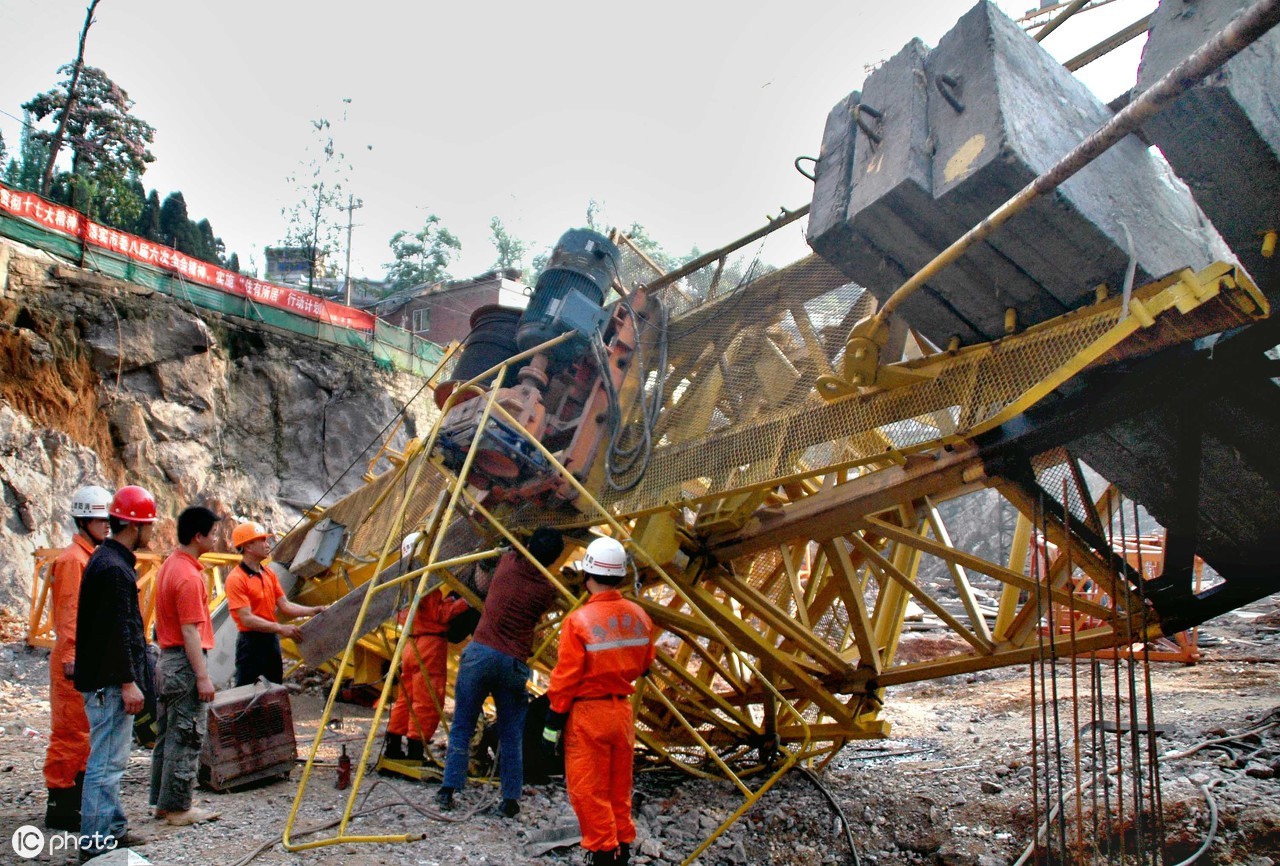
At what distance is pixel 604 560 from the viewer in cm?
411

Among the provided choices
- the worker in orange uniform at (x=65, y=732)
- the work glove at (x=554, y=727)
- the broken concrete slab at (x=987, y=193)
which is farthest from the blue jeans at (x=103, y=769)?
the broken concrete slab at (x=987, y=193)

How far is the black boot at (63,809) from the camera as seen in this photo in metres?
3.96

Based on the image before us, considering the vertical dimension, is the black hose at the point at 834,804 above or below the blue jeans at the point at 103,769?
below

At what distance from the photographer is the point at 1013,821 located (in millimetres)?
4938

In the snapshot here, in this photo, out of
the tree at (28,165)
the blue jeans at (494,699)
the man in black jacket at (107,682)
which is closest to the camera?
the man in black jacket at (107,682)

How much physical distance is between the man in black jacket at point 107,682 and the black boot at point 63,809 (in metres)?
0.35

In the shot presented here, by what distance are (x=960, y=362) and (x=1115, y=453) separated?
89 cm

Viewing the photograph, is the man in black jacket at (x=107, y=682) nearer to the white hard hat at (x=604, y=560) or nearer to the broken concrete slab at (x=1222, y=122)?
the white hard hat at (x=604, y=560)

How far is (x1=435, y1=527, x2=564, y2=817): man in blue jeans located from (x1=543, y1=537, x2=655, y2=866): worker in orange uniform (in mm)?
912

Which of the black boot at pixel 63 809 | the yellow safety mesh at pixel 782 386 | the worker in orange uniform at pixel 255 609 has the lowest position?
the black boot at pixel 63 809

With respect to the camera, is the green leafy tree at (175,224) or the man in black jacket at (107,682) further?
the green leafy tree at (175,224)

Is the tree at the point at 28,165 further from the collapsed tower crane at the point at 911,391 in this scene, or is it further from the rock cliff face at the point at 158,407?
the collapsed tower crane at the point at 911,391

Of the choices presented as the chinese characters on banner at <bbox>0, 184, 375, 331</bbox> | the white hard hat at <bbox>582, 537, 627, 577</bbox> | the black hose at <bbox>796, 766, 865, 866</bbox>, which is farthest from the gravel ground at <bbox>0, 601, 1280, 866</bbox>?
the chinese characters on banner at <bbox>0, 184, 375, 331</bbox>

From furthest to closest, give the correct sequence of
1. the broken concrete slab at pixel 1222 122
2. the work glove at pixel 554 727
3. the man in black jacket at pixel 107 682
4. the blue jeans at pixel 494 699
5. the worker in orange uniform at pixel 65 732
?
the blue jeans at pixel 494 699
the worker in orange uniform at pixel 65 732
the work glove at pixel 554 727
the man in black jacket at pixel 107 682
the broken concrete slab at pixel 1222 122
